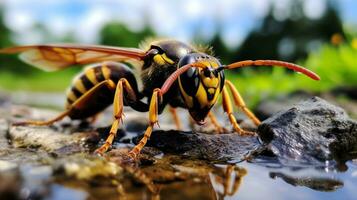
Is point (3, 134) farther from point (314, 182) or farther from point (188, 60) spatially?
point (314, 182)

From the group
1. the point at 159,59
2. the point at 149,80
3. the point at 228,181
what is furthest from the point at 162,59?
the point at 228,181

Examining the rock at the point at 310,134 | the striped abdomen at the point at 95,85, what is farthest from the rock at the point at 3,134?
the rock at the point at 310,134

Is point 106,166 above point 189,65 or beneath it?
beneath

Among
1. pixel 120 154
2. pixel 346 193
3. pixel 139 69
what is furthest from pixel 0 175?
pixel 139 69

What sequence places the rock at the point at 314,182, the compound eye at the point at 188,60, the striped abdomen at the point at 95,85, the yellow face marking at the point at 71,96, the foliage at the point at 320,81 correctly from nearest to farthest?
1. the rock at the point at 314,182
2. the compound eye at the point at 188,60
3. the striped abdomen at the point at 95,85
4. the yellow face marking at the point at 71,96
5. the foliage at the point at 320,81

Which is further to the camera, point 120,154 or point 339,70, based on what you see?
point 339,70

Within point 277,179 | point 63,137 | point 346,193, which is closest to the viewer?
point 346,193

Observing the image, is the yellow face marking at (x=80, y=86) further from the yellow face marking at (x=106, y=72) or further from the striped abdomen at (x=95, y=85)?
the yellow face marking at (x=106, y=72)

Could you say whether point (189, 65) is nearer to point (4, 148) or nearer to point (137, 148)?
point (137, 148)
